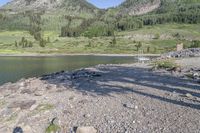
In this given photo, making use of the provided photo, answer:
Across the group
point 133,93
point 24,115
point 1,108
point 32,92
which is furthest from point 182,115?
point 32,92

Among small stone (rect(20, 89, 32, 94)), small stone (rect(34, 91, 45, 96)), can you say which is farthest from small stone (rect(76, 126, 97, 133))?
small stone (rect(20, 89, 32, 94))

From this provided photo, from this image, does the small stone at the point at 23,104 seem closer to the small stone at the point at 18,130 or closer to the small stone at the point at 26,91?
the small stone at the point at 18,130

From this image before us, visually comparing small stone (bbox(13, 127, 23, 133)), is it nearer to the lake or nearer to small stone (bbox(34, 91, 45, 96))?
small stone (bbox(34, 91, 45, 96))

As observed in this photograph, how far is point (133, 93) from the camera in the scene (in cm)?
3362

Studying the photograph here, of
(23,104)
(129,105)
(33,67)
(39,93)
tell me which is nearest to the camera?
(129,105)

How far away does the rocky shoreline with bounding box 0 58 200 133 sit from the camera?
24.3m

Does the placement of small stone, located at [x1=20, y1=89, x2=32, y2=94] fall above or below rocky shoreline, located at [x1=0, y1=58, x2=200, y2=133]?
below

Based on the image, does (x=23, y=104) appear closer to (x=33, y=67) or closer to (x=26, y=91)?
(x=26, y=91)

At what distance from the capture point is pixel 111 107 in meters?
29.2

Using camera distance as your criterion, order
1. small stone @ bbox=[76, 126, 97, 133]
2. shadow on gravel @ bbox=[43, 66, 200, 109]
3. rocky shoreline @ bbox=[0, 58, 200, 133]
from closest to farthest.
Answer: small stone @ bbox=[76, 126, 97, 133], rocky shoreline @ bbox=[0, 58, 200, 133], shadow on gravel @ bbox=[43, 66, 200, 109]

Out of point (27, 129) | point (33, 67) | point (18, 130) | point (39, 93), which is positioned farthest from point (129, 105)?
point (33, 67)

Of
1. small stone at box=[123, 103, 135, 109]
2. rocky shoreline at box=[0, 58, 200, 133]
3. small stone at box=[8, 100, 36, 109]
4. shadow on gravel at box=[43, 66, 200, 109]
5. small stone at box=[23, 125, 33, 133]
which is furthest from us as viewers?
small stone at box=[8, 100, 36, 109]

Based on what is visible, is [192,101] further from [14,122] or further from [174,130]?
[14,122]

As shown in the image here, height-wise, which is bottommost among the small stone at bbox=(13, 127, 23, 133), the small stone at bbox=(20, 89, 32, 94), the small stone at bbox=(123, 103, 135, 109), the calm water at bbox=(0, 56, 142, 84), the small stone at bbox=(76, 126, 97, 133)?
the calm water at bbox=(0, 56, 142, 84)
